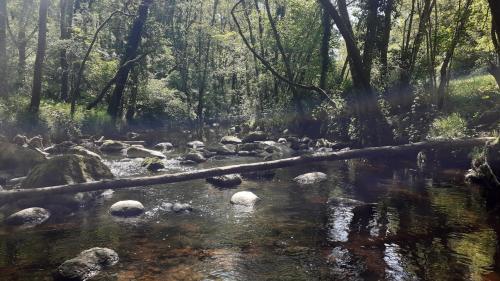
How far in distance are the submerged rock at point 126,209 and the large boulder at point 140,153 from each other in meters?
10.8

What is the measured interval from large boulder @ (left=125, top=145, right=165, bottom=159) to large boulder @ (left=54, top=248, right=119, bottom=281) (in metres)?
14.7

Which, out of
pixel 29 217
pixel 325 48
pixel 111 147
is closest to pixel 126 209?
pixel 29 217

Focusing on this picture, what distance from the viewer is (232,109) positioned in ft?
201

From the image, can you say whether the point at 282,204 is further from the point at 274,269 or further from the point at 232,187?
the point at 274,269

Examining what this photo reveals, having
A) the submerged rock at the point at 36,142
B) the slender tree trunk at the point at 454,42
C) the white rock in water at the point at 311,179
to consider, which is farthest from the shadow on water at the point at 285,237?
the slender tree trunk at the point at 454,42

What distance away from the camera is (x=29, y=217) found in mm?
11250

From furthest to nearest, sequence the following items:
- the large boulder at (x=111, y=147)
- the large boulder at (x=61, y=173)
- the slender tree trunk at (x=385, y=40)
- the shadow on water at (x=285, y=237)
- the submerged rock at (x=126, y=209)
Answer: the slender tree trunk at (x=385, y=40) → the large boulder at (x=111, y=147) → the large boulder at (x=61, y=173) → the submerged rock at (x=126, y=209) → the shadow on water at (x=285, y=237)

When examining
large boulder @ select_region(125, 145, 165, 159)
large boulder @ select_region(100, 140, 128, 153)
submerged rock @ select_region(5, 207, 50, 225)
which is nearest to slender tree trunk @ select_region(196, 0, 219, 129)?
large boulder @ select_region(100, 140, 128, 153)

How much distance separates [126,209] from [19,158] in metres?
8.49

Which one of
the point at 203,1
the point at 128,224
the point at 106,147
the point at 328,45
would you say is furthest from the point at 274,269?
the point at 203,1

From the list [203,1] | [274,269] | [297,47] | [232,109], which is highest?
[203,1]

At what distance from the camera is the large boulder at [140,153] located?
2342 cm

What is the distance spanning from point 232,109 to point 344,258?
174ft

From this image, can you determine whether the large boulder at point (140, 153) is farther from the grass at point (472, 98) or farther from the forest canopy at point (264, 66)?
the grass at point (472, 98)
